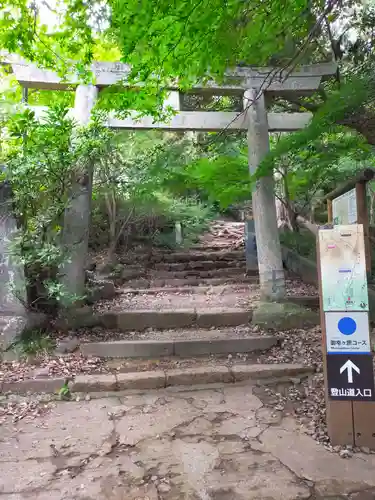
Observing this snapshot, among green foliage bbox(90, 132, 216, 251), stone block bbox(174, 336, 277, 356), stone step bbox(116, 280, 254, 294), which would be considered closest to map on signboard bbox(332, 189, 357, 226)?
stone block bbox(174, 336, 277, 356)

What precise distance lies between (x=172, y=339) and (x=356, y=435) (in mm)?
2460

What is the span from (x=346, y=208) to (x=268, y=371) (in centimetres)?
196

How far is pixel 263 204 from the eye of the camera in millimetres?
6129

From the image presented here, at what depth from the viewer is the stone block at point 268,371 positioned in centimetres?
414

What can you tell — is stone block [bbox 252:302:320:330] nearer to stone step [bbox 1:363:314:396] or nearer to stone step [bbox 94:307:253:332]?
stone step [bbox 94:307:253:332]

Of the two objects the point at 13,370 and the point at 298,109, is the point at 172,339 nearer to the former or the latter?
the point at 13,370

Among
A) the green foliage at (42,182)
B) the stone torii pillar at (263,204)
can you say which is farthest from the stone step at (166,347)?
the stone torii pillar at (263,204)

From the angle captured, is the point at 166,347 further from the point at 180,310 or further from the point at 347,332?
the point at 347,332

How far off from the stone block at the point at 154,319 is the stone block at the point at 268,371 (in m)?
1.35

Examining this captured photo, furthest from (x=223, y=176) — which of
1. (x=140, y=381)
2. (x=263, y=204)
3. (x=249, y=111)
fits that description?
(x=140, y=381)

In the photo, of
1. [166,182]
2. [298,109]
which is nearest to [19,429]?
[166,182]

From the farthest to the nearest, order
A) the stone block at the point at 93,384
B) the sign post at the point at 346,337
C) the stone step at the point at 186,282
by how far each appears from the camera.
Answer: the stone step at the point at 186,282, the stone block at the point at 93,384, the sign post at the point at 346,337

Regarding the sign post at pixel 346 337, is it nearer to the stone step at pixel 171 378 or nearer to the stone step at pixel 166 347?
the stone step at pixel 171 378

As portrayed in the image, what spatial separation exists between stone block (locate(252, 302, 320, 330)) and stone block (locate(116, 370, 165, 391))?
189 cm
